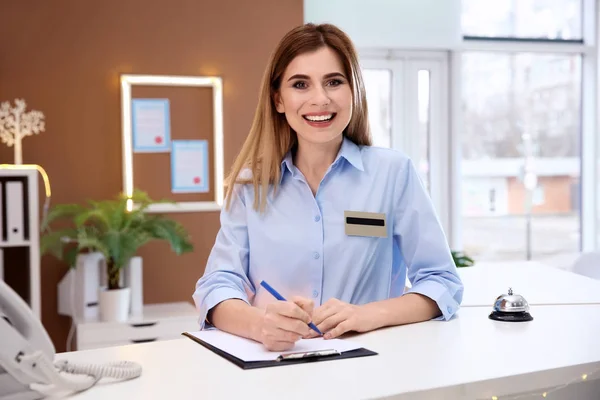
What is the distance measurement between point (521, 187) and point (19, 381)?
220 inches

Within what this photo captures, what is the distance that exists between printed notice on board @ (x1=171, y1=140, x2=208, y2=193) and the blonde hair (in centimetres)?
287

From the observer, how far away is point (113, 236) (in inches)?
171

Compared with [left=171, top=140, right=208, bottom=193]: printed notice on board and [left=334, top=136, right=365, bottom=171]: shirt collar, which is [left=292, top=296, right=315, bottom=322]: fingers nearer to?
[left=334, top=136, right=365, bottom=171]: shirt collar

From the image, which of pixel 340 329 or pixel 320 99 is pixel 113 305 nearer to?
pixel 320 99

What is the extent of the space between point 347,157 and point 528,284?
772mm

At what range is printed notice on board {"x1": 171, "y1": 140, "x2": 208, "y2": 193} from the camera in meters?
4.99

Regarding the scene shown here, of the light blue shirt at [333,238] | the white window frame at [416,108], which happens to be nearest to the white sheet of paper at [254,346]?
the light blue shirt at [333,238]

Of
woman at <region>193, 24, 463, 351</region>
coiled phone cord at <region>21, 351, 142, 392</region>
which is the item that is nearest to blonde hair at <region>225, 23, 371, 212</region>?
woman at <region>193, 24, 463, 351</region>

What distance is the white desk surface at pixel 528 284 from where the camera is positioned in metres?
2.14

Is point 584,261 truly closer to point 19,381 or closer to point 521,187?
point 19,381

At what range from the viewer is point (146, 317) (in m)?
4.47

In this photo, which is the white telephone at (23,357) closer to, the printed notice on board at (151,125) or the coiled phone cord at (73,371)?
the coiled phone cord at (73,371)

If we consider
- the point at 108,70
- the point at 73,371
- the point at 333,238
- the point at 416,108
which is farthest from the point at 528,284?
the point at 416,108

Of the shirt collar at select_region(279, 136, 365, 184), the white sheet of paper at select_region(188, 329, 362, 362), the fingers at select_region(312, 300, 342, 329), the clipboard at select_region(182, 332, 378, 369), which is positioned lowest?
the white sheet of paper at select_region(188, 329, 362, 362)
